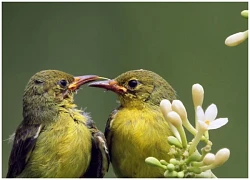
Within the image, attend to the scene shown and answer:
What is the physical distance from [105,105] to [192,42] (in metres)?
1.47

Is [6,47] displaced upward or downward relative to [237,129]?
upward

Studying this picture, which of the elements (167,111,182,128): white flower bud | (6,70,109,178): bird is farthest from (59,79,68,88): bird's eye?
(167,111,182,128): white flower bud

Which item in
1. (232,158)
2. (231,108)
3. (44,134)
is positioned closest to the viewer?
(44,134)

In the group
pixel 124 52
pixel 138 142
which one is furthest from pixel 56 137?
pixel 124 52

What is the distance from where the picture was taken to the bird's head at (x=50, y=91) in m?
4.43

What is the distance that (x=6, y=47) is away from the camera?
31.3 ft

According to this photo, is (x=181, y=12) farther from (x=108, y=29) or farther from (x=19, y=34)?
(x=19, y=34)

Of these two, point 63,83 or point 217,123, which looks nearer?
point 217,123

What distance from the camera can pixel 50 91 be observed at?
4449mm

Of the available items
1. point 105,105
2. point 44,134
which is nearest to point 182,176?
point 44,134

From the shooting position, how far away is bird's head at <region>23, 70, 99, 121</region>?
4426mm

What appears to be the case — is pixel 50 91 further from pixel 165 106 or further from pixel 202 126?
pixel 202 126

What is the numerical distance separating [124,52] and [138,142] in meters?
4.99

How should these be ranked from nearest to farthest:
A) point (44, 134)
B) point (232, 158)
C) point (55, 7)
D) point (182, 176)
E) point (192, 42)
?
point (182, 176), point (44, 134), point (232, 158), point (192, 42), point (55, 7)
